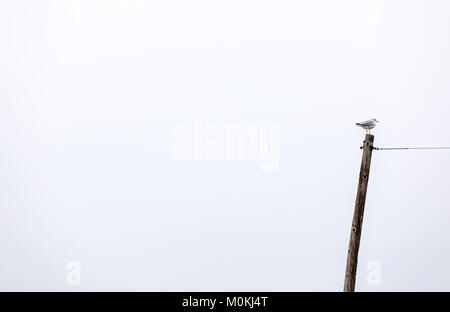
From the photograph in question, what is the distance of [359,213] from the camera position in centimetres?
1305

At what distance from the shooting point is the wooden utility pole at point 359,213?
12.8 metres

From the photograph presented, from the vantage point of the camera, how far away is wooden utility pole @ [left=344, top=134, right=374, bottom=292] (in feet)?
41.9
